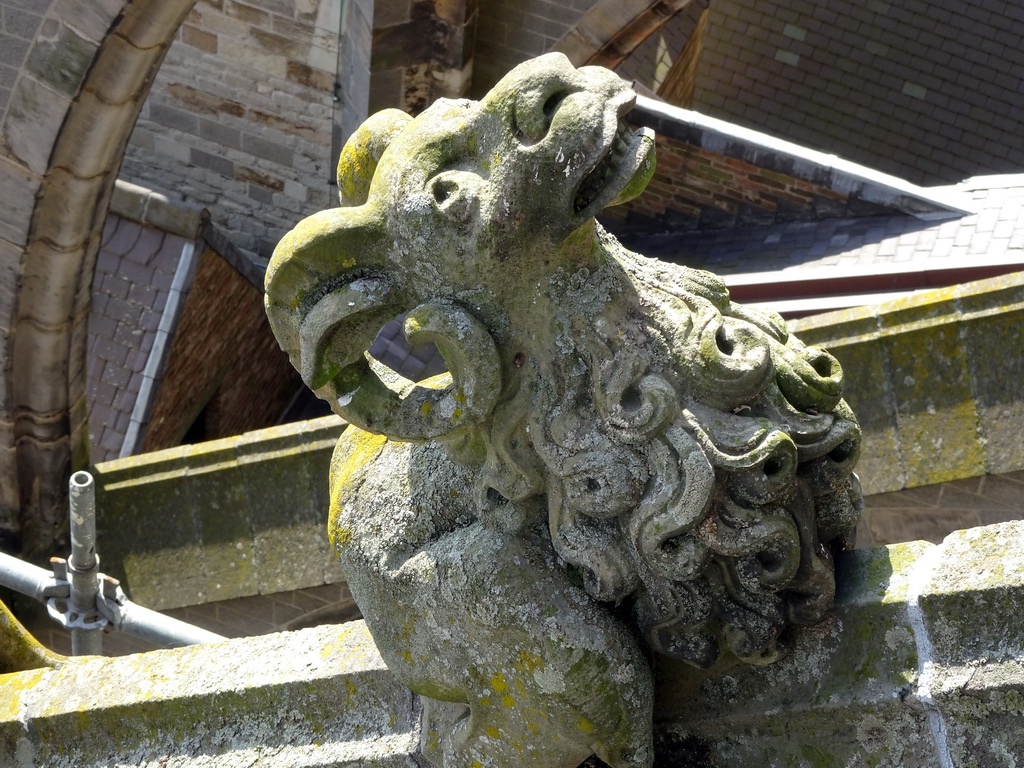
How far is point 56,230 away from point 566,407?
16.9 feet

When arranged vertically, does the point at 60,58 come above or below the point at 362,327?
above

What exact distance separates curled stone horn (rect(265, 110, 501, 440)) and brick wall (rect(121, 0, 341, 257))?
7.12 metres

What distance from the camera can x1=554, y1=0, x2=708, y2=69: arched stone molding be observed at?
10438mm

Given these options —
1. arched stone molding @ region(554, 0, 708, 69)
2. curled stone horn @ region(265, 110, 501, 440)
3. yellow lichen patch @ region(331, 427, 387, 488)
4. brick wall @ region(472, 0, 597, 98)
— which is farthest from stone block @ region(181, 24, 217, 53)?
curled stone horn @ region(265, 110, 501, 440)

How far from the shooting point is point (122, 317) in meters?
9.12

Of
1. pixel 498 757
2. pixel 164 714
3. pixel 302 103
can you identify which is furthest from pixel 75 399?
pixel 498 757

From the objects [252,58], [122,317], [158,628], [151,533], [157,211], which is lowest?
[151,533]

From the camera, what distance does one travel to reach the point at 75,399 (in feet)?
26.5

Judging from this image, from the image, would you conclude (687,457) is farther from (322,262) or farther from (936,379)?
(936,379)

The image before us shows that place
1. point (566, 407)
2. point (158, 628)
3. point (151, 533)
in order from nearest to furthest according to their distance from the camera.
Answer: point (566, 407)
point (158, 628)
point (151, 533)

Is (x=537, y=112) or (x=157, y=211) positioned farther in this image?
(x=157, y=211)

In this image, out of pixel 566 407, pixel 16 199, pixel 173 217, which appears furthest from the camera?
pixel 173 217

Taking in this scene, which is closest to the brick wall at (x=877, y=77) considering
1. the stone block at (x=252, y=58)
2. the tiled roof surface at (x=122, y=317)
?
the stone block at (x=252, y=58)

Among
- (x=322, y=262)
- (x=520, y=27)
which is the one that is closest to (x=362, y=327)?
(x=322, y=262)
